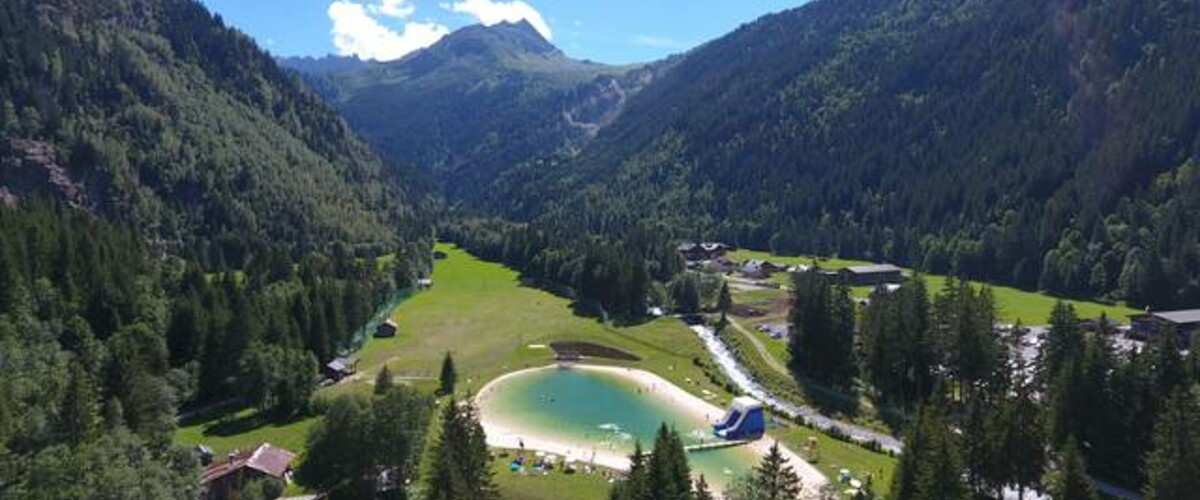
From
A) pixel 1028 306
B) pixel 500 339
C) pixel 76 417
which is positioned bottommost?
pixel 500 339

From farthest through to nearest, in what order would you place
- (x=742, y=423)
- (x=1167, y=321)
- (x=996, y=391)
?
(x=1167, y=321), (x=996, y=391), (x=742, y=423)

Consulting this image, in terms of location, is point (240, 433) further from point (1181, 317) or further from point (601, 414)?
point (1181, 317)

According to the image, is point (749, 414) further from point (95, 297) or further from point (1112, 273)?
point (1112, 273)

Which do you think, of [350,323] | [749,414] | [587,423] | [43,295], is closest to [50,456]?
[43,295]

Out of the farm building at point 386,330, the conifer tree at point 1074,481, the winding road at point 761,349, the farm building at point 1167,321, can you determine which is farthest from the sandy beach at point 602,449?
the farm building at point 1167,321

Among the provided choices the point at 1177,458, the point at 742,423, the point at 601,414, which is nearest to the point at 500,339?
the point at 601,414

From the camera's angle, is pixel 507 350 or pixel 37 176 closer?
pixel 507 350

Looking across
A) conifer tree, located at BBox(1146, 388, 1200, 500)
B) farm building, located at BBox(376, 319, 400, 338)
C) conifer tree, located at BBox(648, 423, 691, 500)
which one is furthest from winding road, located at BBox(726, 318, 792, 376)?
conifer tree, located at BBox(648, 423, 691, 500)
